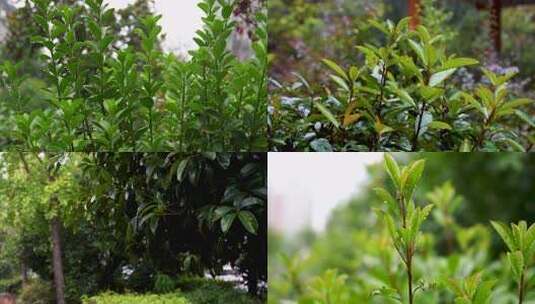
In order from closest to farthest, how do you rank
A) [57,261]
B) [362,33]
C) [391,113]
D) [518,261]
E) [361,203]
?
[518,261] → [391,113] → [57,261] → [361,203] → [362,33]

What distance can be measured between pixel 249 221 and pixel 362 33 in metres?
2.14

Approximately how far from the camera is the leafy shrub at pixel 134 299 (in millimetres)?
2037

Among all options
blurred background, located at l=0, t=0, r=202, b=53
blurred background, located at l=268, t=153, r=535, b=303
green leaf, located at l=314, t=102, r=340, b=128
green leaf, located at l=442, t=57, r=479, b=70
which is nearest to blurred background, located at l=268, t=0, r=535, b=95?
blurred background, located at l=268, t=153, r=535, b=303

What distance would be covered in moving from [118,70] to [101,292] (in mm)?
615

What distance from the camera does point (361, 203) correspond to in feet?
9.31

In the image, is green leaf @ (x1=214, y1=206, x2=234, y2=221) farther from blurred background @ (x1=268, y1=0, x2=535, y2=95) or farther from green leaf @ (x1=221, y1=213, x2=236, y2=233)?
blurred background @ (x1=268, y1=0, x2=535, y2=95)

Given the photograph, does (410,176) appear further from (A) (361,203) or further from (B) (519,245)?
(A) (361,203)

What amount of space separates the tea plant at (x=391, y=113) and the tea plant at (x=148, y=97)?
11 cm

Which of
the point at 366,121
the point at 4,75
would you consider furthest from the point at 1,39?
the point at 366,121

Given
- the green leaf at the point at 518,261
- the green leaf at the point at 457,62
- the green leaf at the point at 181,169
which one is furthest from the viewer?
the green leaf at the point at 181,169

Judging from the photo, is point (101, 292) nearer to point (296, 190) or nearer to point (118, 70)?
point (118, 70)

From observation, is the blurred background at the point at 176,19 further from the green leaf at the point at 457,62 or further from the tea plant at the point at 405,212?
the tea plant at the point at 405,212

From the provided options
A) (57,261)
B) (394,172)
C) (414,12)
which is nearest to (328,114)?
(394,172)

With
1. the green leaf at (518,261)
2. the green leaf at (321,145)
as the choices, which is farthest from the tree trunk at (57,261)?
the green leaf at (518,261)
